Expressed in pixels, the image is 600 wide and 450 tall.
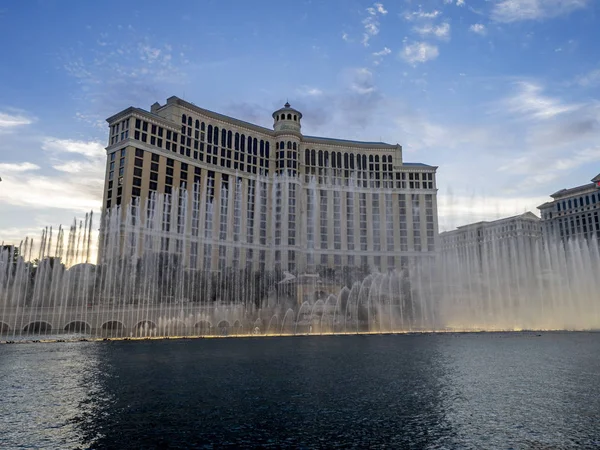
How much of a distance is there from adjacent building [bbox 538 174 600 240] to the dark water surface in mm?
113582

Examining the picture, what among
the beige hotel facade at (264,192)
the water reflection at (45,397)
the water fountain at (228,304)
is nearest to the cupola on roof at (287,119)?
the beige hotel facade at (264,192)

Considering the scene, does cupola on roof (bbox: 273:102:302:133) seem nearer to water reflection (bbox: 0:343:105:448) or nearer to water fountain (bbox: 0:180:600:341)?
water fountain (bbox: 0:180:600:341)

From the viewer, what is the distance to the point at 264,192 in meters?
123

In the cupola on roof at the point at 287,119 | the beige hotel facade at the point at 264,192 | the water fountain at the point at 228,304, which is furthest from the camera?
the cupola on roof at the point at 287,119

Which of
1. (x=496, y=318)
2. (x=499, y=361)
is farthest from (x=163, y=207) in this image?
(x=499, y=361)

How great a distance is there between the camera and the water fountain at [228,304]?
206 ft

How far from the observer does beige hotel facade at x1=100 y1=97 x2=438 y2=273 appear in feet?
332

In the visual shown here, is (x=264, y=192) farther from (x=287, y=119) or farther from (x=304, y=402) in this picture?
(x=304, y=402)

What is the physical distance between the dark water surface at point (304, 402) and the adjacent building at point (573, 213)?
114 m

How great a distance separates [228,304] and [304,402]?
64.1 m

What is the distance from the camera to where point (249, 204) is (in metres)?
121

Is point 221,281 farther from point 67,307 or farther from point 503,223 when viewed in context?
point 503,223

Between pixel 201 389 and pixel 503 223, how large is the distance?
153m

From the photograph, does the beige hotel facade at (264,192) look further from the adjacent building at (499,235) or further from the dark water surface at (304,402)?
the dark water surface at (304,402)
